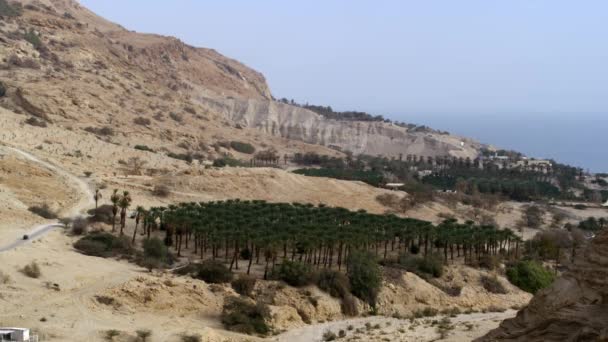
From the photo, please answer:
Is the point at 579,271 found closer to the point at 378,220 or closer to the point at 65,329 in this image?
the point at 65,329

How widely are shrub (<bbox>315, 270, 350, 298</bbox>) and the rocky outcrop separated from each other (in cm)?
1558

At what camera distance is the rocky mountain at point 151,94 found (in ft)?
279

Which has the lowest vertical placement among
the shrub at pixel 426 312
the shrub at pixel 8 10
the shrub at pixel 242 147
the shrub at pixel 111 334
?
the shrub at pixel 426 312

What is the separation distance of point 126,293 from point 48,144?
41045mm

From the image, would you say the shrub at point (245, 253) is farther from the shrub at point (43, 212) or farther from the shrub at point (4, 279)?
the shrub at point (4, 279)

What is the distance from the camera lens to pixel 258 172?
65000 millimetres

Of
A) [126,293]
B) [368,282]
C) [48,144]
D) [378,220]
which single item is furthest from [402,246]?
[48,144]

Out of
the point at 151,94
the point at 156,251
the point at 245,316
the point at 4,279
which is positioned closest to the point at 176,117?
the point at 151,94

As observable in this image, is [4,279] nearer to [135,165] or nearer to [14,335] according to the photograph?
[14,335]

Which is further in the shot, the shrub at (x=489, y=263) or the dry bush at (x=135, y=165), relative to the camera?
the dry bush at (x=135, y=165)

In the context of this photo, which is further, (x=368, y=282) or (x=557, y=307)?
(x=368, y=282)

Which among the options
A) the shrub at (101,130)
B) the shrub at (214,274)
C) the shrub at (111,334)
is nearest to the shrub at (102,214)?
the shrub at (214,274)

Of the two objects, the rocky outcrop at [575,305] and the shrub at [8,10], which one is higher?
the shrub at [8,10]

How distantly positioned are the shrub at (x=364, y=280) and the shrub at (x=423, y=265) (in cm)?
455
